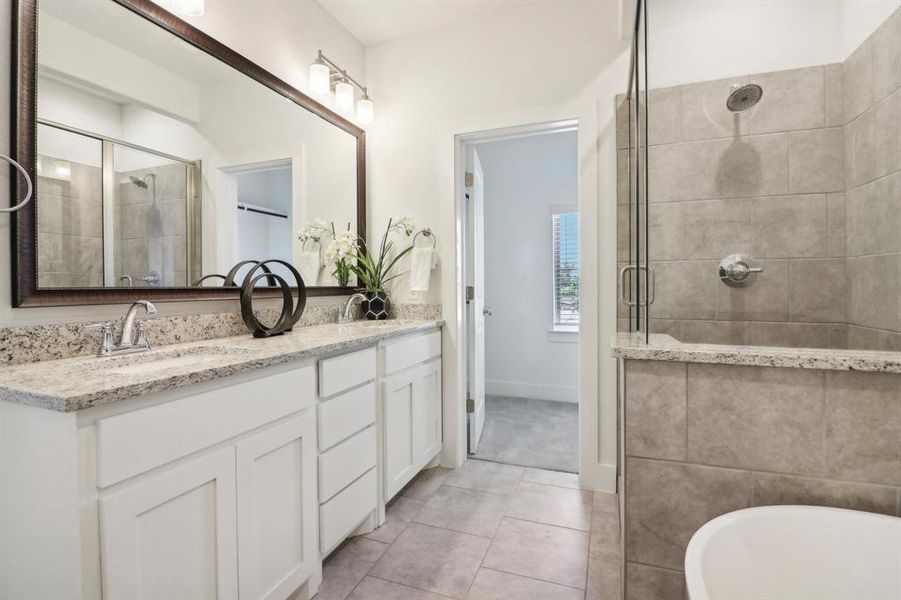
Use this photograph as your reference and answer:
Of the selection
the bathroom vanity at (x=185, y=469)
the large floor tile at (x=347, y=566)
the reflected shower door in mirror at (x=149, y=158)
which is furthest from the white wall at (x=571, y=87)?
the bathroom vanity at (x=185, y=469)

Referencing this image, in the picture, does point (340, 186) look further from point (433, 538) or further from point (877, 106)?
point (877, 106)

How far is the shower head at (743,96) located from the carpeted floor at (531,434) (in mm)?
2053

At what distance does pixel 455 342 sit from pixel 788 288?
166 centimetres

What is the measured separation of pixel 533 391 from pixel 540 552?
2.32 metres

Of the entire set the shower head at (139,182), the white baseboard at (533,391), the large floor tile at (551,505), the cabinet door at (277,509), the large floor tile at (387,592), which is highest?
the shower head at (139,182)

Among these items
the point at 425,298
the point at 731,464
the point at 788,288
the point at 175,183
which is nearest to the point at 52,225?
the point at 175,183

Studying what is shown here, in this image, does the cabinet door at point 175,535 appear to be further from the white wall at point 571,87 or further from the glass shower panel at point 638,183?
the white wall at point 571,87

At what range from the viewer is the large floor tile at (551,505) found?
1955 mm

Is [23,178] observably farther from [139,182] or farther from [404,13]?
[404,13]

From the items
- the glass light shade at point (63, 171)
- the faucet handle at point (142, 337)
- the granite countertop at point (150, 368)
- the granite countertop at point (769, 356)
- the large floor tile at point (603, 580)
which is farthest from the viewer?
the large floor tile at point (603, 580)

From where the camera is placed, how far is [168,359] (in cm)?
138

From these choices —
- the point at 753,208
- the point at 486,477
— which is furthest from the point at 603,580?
the point at 753,208

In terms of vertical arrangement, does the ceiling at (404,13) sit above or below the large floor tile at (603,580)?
above

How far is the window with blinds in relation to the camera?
3.86 m
